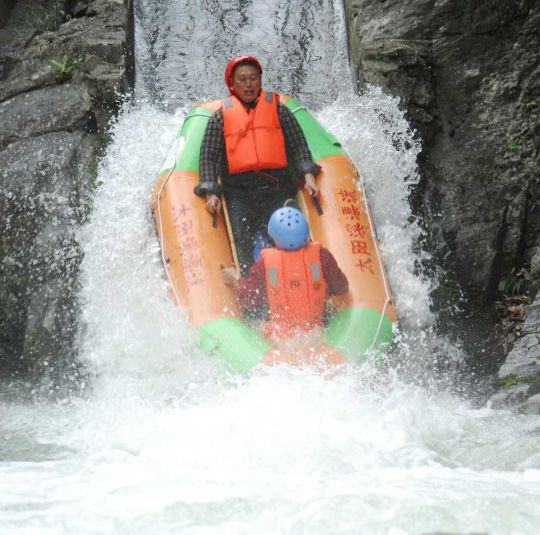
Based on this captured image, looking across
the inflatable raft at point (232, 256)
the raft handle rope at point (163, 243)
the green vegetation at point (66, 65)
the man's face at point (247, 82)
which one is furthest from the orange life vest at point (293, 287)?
the green vegetation at point (66, 65)

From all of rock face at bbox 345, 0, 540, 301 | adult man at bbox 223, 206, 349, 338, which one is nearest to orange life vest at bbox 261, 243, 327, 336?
adult man at bbox 223, 206, 349, 338

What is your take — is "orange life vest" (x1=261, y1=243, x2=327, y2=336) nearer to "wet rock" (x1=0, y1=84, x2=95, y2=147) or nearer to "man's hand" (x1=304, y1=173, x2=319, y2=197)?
"man's hand" (x1=304, y1=173, x2=319, y2=197)

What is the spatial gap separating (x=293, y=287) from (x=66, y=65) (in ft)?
13.4

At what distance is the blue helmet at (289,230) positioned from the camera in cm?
477

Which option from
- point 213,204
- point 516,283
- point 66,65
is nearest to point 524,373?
point 516,283

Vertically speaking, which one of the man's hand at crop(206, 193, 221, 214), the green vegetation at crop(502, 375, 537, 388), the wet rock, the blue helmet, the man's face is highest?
the wet rock

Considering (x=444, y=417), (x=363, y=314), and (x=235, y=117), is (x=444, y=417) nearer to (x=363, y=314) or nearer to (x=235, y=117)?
(x=363, y=314)

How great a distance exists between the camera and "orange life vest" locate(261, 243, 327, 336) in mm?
4762

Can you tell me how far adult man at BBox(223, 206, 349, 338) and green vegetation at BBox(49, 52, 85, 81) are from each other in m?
3.69

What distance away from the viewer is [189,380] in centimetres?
492

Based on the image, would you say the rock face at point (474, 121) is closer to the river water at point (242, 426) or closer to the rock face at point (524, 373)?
the river water at point (242, 426)

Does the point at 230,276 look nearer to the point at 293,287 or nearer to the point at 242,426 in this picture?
the point at 293,287

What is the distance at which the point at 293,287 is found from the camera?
188 inches

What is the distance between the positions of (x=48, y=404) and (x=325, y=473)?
251 centimetres
